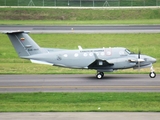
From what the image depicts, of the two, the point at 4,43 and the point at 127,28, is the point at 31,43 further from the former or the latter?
the point at 127,28

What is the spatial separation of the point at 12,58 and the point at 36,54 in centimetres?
1013

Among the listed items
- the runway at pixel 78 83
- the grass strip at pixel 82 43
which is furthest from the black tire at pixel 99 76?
the grass strip at pixel 82 43

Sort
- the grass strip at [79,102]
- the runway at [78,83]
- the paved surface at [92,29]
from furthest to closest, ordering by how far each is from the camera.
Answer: the paved surface at [92,29] → the runway at [78,83] → the grass strip at [79,102]

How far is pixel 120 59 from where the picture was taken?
3459 centimetres

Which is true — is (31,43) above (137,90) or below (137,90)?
above

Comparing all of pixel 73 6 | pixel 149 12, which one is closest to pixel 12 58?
pixel 149 12

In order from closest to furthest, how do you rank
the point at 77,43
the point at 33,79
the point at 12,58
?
1. the point at 33,79
2. the point at 12,58
3. the point at 77,43

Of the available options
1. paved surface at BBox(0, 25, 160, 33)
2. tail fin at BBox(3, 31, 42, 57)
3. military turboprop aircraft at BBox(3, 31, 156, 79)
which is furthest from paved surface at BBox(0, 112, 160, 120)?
paved surface at BBox(0, 25, 160, 33)

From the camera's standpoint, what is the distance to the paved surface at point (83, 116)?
878 inches

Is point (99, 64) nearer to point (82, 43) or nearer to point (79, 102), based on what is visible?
point (79, 102)

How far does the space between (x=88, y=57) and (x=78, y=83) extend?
3.23 meters

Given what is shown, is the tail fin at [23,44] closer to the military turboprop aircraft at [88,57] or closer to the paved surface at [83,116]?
the military turboprop aircraft at [88,57]

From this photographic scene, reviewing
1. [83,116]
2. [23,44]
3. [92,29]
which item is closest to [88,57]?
[23,44]

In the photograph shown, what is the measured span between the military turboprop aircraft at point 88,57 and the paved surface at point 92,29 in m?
23.5
